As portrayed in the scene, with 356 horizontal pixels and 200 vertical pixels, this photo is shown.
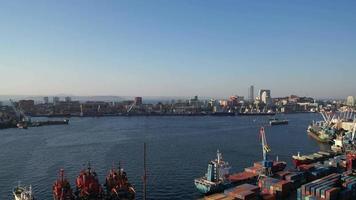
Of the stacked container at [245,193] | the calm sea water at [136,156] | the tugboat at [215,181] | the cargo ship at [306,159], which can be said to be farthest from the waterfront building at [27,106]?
the stacked container at [245,193]

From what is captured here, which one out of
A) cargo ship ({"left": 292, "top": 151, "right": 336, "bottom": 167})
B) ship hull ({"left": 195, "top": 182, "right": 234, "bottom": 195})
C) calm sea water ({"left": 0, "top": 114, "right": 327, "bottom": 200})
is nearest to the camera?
ship hull ({"left": 195, "top": 182, "right": 234, "bottom": 195})

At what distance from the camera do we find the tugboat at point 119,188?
28734 millimetres

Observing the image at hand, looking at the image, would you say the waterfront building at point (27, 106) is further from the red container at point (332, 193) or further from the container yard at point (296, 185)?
the red container at point (332, 193)

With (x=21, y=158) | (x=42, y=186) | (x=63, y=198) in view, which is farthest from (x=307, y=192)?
(x=21, y=158)

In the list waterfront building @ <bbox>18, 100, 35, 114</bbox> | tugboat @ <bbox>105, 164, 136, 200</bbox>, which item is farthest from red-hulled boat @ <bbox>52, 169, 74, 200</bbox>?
waterfront building @ <bbox>18, 100, 35, 114</bbox>

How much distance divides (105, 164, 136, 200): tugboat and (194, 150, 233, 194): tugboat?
653cm

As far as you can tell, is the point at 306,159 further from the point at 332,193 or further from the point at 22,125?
the point at 22,125

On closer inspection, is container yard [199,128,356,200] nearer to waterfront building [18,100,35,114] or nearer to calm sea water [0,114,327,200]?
calm sea water [0,114,327,200]

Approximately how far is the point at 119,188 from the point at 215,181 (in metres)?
9.01

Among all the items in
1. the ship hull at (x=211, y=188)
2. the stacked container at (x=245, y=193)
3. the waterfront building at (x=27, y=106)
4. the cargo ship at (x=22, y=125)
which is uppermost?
the waterfront building at (x=27, y=106)

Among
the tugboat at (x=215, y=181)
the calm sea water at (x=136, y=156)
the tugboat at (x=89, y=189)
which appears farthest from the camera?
the calm sea water at (x=136, y=156)

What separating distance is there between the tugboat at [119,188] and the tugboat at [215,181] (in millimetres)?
6534

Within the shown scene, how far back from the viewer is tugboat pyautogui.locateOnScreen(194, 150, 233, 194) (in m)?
32.5

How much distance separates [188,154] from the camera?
51875 mm
